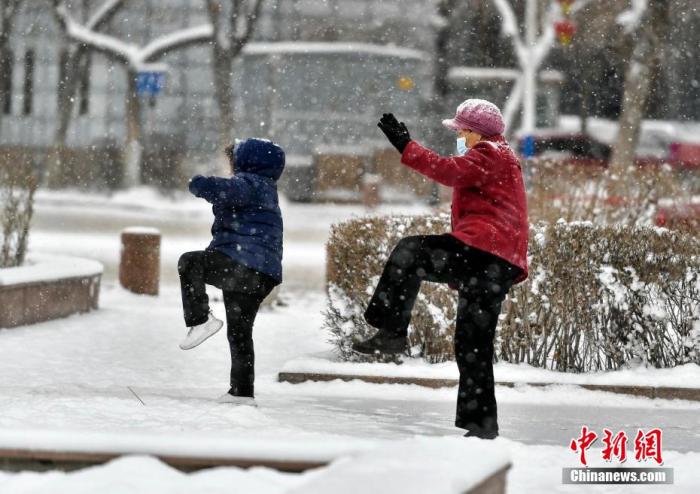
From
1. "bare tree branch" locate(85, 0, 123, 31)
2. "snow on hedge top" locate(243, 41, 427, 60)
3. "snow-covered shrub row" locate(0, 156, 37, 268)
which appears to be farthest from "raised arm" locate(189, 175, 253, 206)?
"bare tree branch" locate(85, 0, 123, 31)

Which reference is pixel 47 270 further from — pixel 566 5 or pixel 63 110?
pixel 63 110

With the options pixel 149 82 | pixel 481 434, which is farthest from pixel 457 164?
pixel 149 82

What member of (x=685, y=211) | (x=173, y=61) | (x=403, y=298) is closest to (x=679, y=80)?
(x=173, y=61)

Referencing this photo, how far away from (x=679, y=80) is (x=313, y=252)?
20.5 m

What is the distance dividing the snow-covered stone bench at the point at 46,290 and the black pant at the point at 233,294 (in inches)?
145

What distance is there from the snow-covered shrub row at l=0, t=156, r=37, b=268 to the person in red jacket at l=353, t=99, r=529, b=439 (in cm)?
629

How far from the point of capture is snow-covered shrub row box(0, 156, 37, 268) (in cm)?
1205

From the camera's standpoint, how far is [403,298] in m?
6.45

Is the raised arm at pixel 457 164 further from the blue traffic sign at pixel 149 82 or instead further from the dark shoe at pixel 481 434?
the blue traffic sign at pixel 149 82

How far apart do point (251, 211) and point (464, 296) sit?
1.38 metres

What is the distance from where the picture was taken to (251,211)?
7297 millimetres

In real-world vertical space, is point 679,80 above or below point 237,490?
above

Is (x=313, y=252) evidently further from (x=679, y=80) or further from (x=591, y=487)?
(x=679, y=80)

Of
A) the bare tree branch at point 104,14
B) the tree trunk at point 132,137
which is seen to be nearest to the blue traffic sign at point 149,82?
the tree trunk at point 132,137
